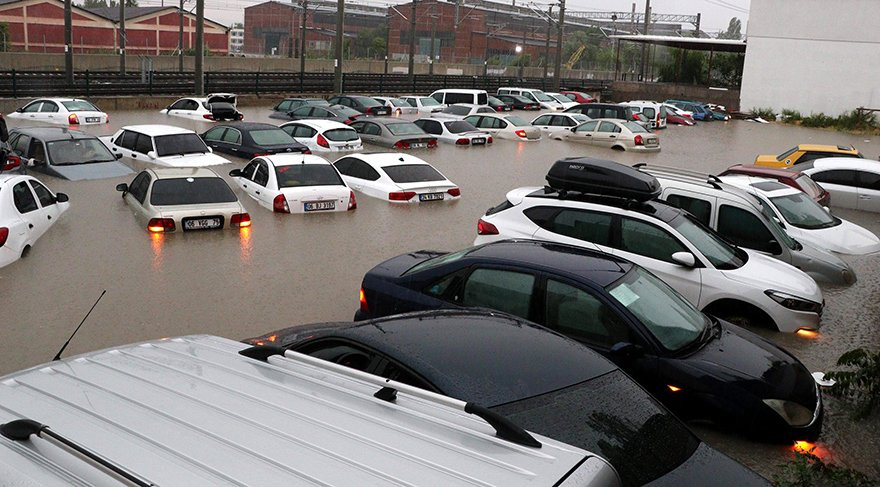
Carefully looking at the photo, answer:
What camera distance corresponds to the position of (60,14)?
8144 centimetres

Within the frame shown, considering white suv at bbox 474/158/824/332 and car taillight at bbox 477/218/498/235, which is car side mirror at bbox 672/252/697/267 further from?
car taillight at bbox 477/218/498/235

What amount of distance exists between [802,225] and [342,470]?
42.6 feet

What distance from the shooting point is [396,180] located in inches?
696

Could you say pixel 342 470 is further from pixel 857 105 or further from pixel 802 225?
pixel 857 105

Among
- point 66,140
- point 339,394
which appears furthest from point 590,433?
point 66,140

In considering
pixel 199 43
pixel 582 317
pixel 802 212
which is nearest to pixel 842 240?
pixel 802 212

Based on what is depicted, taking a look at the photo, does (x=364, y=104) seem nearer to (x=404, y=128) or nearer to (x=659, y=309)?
(x=404, y=128)

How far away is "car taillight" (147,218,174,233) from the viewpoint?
1384 cm

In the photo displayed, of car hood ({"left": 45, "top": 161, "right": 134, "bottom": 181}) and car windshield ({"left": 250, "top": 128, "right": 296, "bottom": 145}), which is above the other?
car windshield ({"left": 250, "top": 128, "right": 296, "bottom": 145})

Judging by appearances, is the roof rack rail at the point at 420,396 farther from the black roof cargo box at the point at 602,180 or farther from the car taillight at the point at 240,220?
the car taillight at the point at 240,220

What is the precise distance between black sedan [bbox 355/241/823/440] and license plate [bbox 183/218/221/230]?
7.33m

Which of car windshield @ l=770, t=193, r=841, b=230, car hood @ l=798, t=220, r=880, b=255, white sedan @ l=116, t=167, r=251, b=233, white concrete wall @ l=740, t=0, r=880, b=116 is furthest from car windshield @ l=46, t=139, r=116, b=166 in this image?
white concrete wall @ l=740, t=0, r=880, b=116

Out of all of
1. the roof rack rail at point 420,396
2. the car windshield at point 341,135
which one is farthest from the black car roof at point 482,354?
the car windshield at point 341,135

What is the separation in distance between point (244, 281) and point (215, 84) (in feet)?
121
